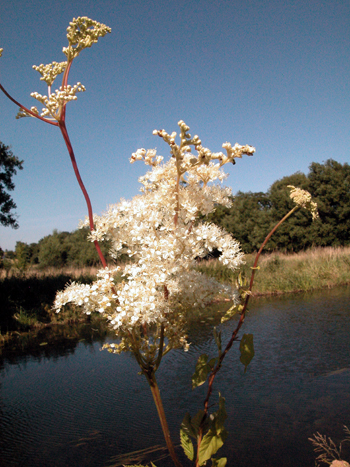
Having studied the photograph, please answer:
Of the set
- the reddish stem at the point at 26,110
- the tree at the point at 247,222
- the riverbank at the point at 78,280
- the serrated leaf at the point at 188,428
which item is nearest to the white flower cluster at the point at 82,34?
the reddish stem at the point at 26,110

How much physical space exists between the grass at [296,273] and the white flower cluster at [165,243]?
700cm

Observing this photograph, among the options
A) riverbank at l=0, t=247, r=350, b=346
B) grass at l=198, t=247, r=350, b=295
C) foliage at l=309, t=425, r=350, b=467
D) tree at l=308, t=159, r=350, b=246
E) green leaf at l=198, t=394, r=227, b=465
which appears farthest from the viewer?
tree at l=308, t=159, r=350, b=246

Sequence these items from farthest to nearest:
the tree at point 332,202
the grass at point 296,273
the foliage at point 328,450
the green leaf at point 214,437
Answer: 1. the tree at point 332,202
2. the grass at point 296,273
3. the foliage at point 328,450
4. the green leaf at point 214,437

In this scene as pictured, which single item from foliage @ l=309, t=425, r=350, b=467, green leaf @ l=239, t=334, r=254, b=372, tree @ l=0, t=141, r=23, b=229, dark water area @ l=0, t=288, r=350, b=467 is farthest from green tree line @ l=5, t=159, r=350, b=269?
green leaf @ l=239, t=334, r=254, b=372

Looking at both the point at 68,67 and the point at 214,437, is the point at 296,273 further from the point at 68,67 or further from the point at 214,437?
the point at 68,67

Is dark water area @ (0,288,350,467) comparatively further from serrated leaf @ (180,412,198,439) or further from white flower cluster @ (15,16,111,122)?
white flower cluster @ (15,16,111,122)

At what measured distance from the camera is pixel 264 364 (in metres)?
2.88

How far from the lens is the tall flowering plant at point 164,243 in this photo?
944 millimetres

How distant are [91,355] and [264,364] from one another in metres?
2.00

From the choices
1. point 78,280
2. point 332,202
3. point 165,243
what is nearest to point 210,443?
point 165,243

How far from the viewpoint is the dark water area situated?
185cm

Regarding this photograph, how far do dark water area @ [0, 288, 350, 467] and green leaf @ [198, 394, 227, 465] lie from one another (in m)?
0.81

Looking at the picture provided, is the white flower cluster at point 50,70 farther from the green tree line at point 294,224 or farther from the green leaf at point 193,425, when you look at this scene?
the green tree line at point 294,224

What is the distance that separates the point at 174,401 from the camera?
2.38 meters
